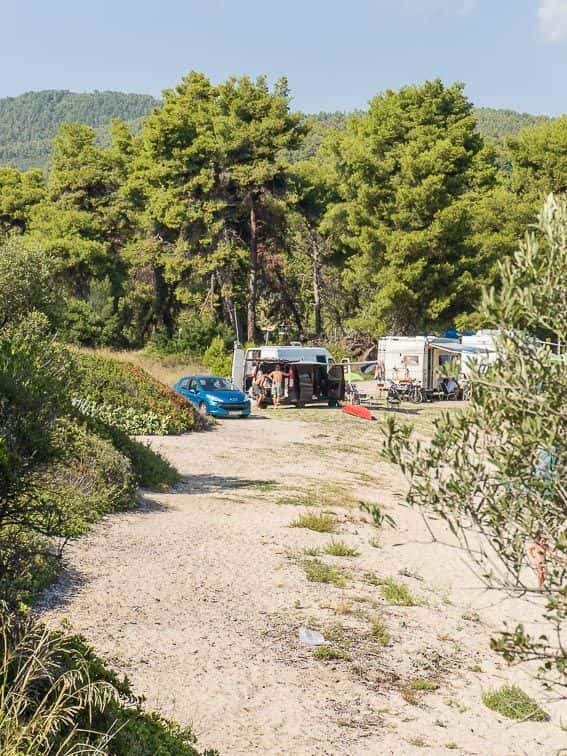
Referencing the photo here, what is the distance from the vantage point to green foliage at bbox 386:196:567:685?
15.4ft

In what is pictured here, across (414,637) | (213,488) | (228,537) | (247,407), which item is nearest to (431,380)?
(247,407)

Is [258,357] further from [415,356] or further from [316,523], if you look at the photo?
[316,523]

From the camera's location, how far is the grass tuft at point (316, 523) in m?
14.1

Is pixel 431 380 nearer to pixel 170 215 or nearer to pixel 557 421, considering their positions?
pixel 170 215

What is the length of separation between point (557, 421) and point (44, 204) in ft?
184

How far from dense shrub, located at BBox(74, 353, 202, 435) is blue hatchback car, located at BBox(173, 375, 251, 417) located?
14.4 ft

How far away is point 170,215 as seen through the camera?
48.1m

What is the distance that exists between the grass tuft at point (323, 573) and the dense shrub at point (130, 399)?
10.8 m

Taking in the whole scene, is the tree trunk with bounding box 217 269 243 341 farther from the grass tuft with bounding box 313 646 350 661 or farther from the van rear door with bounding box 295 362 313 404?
the grass tuft with bounding box 313 646 350 661

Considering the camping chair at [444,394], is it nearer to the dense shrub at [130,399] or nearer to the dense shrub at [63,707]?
the dense shrub at [130,399]

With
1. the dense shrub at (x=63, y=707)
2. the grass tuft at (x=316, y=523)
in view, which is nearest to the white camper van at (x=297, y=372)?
the grass tuft at (x=316, y=523)

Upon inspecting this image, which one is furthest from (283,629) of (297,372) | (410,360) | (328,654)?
(410,360)

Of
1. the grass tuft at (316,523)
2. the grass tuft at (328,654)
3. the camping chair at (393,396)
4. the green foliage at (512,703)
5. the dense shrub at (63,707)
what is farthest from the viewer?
the camping chair at (393,396)

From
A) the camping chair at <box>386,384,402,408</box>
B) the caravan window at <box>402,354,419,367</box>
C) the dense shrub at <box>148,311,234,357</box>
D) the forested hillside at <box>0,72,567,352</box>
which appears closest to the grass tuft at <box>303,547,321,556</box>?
the camping chair at <box>386,384,402,408</box>
